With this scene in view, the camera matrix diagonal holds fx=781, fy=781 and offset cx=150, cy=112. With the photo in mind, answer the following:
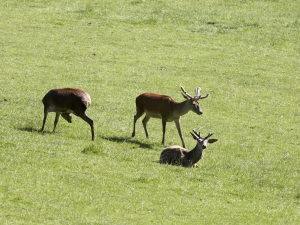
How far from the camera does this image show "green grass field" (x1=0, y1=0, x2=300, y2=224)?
57.1 feet

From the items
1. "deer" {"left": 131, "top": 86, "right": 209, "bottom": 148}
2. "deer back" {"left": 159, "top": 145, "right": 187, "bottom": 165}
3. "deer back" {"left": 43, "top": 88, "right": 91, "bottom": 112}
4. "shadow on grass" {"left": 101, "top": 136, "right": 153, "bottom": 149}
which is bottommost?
"shadow on grass" {"left": 101, "top": 136, "right": 153, "bottom": 149}

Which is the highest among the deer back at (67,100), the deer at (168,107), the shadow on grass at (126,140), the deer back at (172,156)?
the deer back at (67,100)

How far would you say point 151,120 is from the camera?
89.4 feet

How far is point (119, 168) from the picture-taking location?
19.7m

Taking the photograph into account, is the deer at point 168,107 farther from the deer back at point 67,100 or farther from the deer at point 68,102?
the deer back at point 67,100

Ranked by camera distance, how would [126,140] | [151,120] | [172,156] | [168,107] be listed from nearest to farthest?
1. [172,156]
2. [126,140]
3. [168,107]
4. [151,120]

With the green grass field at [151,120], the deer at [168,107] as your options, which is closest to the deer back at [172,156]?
the green grass field at [151,120]

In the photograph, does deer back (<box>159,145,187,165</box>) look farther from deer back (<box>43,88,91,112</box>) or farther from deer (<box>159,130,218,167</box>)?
deer back (<box>43,88,91,112</box>)

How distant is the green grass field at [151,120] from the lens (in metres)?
17.4

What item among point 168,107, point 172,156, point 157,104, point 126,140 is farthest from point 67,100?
point 172,156

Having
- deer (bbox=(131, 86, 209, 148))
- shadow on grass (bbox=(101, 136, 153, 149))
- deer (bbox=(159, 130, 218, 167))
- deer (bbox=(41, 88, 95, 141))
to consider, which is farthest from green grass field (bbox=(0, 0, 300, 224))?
deer (bbox=(131, 86, 209, 148))

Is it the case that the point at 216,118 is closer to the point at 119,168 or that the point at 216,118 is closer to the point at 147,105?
the point at 147,105

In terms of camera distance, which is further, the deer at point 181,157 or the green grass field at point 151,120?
the deer at point 181,157

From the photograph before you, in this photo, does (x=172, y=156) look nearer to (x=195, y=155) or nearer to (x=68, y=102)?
(x=195, y=155)
